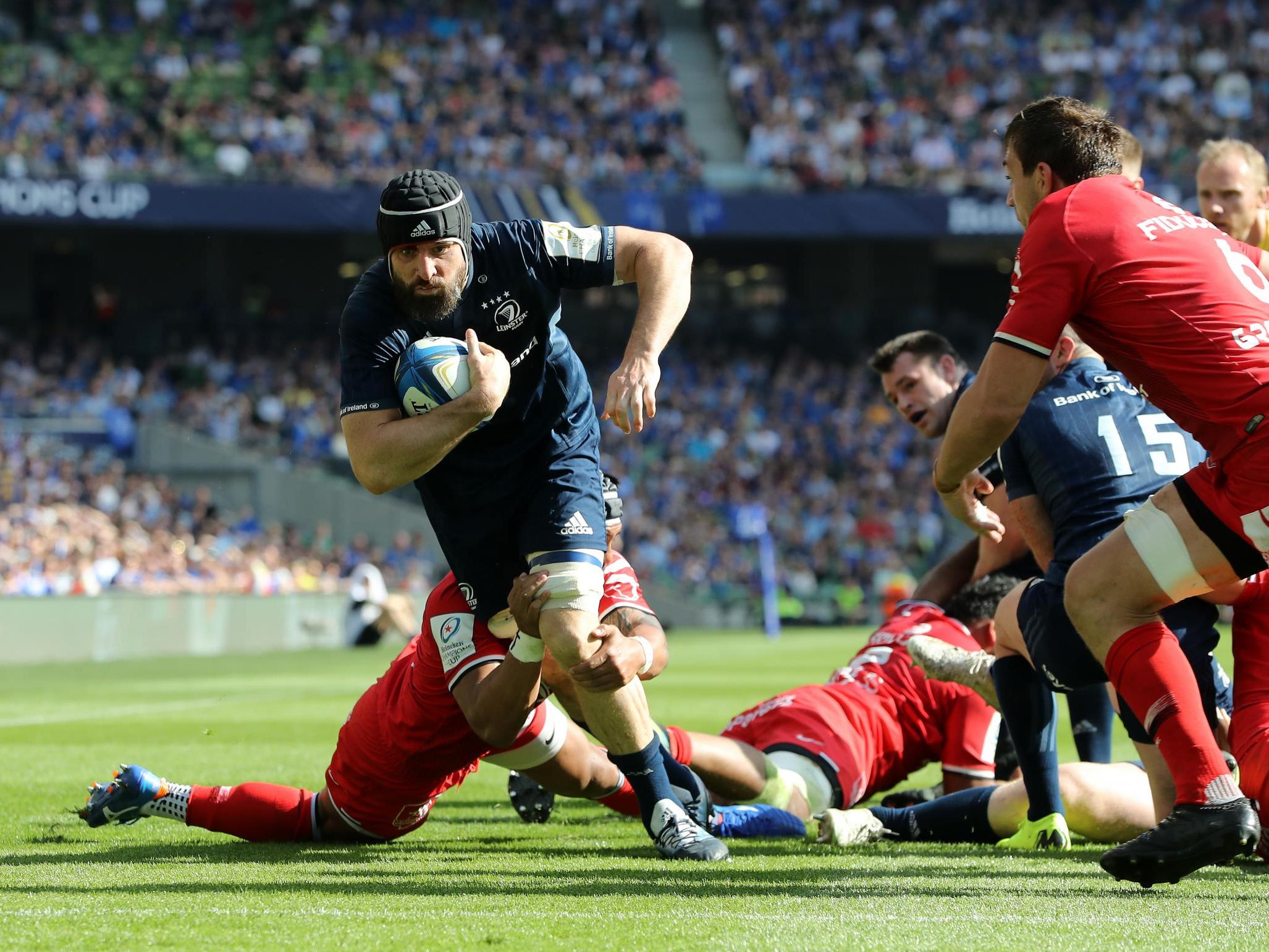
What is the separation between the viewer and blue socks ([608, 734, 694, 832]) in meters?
5.25

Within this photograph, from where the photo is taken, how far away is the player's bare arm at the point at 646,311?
4746mm

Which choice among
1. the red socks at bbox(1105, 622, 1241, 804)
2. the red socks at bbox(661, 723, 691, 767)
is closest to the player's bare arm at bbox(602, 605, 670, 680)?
the red socks at bbox(661, 723, 691, 767)

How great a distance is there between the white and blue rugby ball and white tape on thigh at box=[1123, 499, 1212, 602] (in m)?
1.95

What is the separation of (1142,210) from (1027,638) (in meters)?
1.35

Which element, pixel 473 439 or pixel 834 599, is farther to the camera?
pixel 834 599

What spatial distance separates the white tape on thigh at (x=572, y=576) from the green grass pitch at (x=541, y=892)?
832 millimetres

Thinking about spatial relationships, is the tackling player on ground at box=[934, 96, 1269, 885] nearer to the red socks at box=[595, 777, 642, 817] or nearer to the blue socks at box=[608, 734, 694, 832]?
the blue socks at box=[608, 734, 694, 832]

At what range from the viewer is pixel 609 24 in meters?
37.7

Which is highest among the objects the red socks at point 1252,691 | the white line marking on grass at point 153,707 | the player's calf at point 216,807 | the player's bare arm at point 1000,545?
the player's bare arm at point 1000,545

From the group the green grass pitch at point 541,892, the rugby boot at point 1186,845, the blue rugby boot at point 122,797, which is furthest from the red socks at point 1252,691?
the blue rugby boot at point 122,797

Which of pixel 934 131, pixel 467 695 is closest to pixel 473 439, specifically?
pixel 467 695

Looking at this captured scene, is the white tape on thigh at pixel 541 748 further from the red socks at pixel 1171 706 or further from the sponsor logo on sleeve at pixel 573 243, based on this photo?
the red socks at pixel 1171 706

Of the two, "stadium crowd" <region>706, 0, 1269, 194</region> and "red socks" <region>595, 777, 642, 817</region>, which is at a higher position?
"stadium crowd" <region>706, 0, 1269, 194</region>

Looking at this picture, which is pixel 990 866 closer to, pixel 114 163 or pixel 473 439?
pixel 473 439
